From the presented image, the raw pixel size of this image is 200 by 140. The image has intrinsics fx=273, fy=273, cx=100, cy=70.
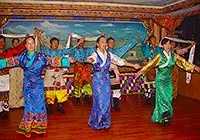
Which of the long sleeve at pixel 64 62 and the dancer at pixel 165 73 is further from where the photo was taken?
the dancer at pixel 165 73

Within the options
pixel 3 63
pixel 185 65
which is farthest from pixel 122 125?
pixel 3 63

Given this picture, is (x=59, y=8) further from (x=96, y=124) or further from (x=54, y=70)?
(x=96, y=124)

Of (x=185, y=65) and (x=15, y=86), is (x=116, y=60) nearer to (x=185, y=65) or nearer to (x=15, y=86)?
(x=185, y=65)

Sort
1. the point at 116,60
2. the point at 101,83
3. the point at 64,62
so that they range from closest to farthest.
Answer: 1. the point at 64,62
2. the point at 101,83
3. the point at 116,60

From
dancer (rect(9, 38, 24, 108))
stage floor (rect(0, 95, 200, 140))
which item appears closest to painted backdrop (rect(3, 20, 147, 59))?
dancer (rect(9, 38, 24, 108))

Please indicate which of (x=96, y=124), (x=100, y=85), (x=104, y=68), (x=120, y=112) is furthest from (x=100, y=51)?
(x=120, y=112)

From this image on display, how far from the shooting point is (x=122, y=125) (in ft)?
13.9

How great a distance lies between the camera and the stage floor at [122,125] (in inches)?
147

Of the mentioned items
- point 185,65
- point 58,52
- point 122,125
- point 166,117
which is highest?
point 58,52

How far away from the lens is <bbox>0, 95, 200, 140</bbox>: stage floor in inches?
147

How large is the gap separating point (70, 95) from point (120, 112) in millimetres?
1736

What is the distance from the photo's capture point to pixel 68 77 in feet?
20.7

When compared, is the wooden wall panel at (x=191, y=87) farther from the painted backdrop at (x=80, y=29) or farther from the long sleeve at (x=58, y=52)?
the long sleeve at (x=58, y=52)

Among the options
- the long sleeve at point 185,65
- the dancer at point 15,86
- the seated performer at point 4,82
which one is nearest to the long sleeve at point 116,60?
the long sleeve at point 185,65
